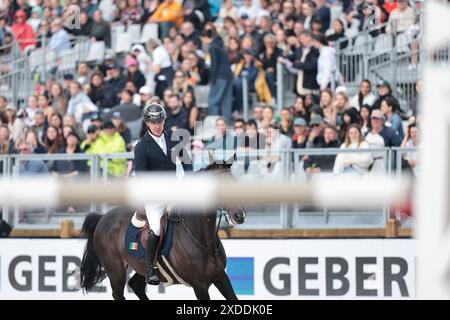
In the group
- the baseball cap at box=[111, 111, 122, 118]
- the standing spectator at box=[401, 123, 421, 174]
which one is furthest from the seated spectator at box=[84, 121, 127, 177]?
the standing spectator at box=[401, 123, 421, 174]

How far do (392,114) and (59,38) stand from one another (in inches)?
264

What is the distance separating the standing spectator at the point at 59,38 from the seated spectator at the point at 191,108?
3683 millimetres

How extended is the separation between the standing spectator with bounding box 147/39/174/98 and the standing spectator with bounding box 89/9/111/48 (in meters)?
1.26

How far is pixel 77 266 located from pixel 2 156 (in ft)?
4.75

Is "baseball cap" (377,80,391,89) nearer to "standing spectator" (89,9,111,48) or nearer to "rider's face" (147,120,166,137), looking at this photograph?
"rider's face" (147,120,166,137)

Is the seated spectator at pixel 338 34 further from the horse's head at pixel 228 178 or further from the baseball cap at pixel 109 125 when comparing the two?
the horse's head at pixel 228 178

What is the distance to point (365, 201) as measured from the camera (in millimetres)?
2383

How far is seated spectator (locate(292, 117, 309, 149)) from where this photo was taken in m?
12.3

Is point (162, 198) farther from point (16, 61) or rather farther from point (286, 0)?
point (16, 61)

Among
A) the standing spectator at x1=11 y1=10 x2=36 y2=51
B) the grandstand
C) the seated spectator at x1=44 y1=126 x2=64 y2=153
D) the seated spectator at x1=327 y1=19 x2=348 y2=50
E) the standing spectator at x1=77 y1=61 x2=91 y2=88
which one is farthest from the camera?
the standing spectator at x1=11 y1=10 x2=36 y2=51

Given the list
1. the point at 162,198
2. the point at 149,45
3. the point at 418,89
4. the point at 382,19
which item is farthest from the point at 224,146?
the point at 162,198

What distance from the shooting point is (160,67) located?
15.5m

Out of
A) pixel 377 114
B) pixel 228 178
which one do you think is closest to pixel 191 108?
pixel 377 114

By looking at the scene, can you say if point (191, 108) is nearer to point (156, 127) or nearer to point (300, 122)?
point (300, 122)
